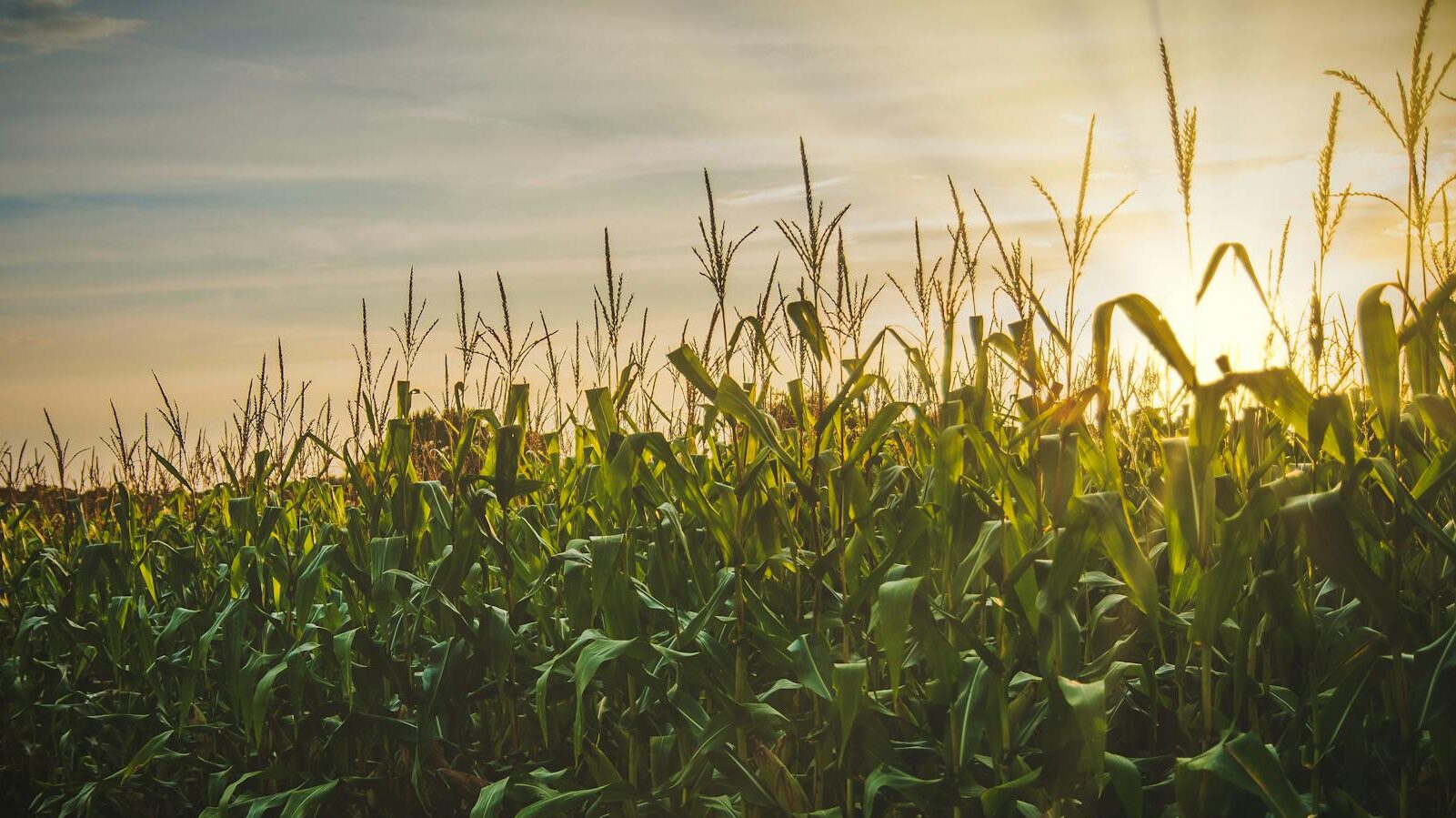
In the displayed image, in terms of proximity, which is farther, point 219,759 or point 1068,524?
point 219,759

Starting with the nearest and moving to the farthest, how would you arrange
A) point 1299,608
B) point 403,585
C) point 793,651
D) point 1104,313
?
point 1104,313 → point 1299,608 → point 793,651 → point 403,585

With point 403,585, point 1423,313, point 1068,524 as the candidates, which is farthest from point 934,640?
point 403,585

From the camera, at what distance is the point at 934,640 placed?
1756 millimetres

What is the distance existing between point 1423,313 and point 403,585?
2.39 m

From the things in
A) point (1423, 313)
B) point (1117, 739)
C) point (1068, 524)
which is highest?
point (1423, 313)

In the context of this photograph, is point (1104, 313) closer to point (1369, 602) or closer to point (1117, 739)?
point (1369, 602)

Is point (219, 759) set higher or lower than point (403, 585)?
lower

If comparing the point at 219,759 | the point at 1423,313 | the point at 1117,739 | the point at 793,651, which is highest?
the point at 1423,313

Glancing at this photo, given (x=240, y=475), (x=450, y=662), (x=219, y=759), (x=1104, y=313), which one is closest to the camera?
(x=1104, y=313)

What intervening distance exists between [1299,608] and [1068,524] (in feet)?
1.57

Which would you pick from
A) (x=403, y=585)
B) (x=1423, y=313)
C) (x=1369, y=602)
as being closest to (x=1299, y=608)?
(x=1369, y=602)

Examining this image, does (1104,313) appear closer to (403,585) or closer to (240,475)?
(403,585)

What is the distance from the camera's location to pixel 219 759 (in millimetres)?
3160

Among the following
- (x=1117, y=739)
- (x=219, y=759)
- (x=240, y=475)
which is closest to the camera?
(x=1117, y=739)
